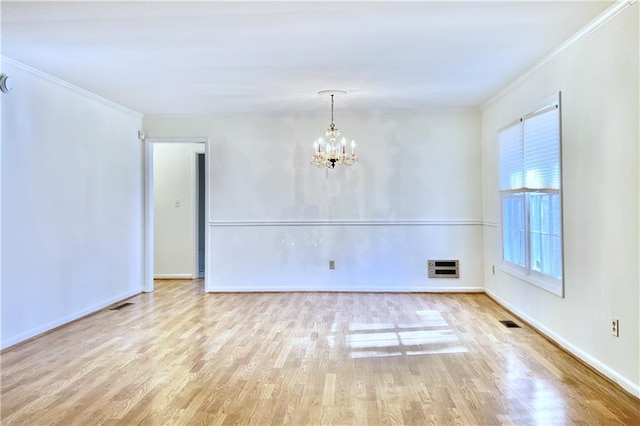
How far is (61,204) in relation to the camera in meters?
4.06

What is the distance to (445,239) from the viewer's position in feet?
18.0

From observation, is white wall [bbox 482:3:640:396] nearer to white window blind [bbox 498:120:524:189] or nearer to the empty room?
the empty room

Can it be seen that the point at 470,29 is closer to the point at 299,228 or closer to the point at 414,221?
the point at 414,221

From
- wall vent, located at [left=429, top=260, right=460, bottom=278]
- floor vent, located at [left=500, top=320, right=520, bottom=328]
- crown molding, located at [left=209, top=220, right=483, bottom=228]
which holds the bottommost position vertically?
floor vent, located at [left=500, top=320, right=520, bottom=328]

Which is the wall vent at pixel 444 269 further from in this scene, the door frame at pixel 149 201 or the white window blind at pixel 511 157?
the door frame at pixel 149 201

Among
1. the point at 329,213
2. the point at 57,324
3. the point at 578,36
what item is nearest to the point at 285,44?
the point at 578,36

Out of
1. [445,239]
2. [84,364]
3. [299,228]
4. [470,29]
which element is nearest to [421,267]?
[445,239]

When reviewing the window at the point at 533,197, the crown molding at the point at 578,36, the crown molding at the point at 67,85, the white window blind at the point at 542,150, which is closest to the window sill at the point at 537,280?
the window at the point at 533,197

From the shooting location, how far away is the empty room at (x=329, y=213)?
2486 mm

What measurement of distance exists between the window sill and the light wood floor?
0.44 metres

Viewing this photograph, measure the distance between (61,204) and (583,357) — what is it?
183 inches

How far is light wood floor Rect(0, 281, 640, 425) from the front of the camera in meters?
2.26

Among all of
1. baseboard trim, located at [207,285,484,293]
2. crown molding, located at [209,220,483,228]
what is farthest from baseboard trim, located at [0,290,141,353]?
crown molding, located at [209,220,483,228]

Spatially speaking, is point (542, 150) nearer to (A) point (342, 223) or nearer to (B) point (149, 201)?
(A) point (342, 223)
